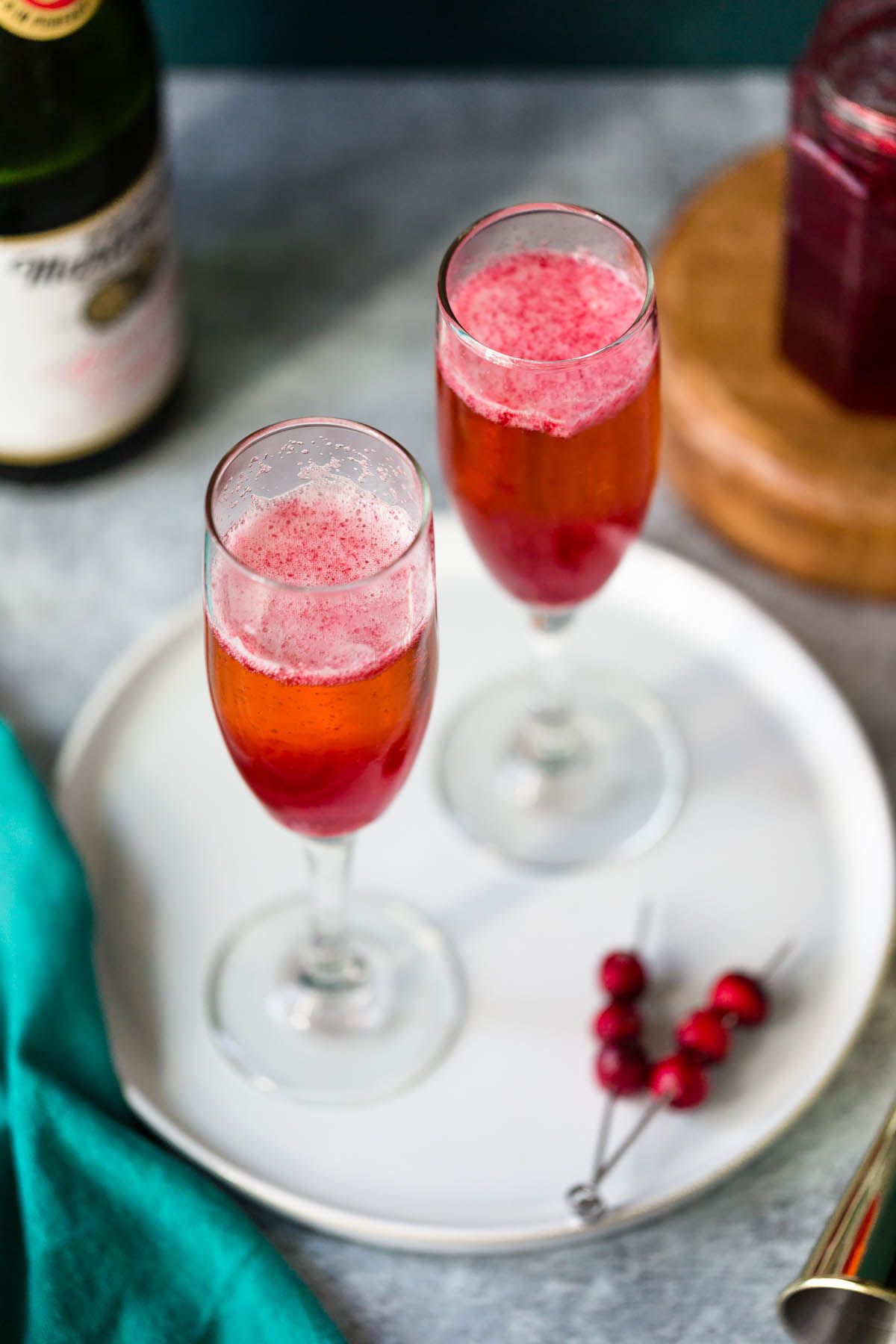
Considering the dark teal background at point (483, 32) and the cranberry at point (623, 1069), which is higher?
the dark teal background at point (483, 32)

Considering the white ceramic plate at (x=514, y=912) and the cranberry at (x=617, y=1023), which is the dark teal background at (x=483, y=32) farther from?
the cranberry at (x=617, y=1023)

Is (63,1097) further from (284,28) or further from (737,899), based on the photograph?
(284,28)

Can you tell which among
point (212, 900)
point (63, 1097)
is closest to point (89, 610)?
point (212, 900)

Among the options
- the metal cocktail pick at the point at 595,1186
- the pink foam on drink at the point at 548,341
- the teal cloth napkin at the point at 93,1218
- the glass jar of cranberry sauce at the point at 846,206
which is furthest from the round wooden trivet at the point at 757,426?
the teal cloth napkin at the point at 93,1218

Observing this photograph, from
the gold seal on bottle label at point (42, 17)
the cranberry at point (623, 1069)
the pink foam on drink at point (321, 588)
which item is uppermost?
the gold seal on bottle label at point (42, 17)

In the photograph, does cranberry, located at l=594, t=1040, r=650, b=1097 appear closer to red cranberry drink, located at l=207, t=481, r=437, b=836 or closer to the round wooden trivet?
red cranberry drink, located at l=207, t=481, r=437, b=836

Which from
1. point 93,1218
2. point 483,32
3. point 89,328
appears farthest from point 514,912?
point 483,32

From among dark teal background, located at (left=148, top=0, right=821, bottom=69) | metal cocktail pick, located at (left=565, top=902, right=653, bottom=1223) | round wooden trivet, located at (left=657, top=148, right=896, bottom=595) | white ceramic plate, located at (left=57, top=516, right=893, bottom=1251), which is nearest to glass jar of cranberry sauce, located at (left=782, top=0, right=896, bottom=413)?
round wooden trivet, located at (left=657, top=148, right=896, bottom=595)
